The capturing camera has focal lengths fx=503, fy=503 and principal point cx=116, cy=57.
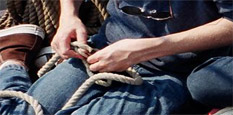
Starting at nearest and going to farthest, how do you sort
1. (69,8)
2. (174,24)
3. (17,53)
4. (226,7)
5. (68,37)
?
1. (226,7)
2. (174,24)
3. (68,37)
4. (69,8)
5. (17,53)

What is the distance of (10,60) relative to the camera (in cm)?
150

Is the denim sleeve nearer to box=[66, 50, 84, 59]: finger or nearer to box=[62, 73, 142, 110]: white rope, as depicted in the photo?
box=[62, 73, 142, 110]: white rope

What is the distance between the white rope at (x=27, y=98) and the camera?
1210mm

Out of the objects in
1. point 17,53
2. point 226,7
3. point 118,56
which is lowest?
point 17,53

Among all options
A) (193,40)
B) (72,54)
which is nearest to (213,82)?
(193,40)

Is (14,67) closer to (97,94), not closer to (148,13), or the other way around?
(97,94)

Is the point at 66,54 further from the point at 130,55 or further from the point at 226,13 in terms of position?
the point at 226,13

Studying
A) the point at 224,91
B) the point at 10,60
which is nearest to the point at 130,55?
the point at 224,91

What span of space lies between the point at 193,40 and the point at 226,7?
0.11 m

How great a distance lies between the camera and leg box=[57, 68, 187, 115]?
1.15 m

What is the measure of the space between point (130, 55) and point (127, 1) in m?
0.16

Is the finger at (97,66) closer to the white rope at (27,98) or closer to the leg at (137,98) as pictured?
the leg at (137,98)

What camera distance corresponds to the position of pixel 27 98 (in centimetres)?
124

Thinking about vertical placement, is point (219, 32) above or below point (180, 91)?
above
